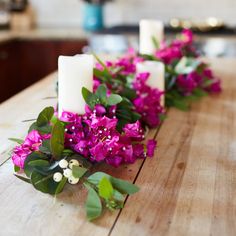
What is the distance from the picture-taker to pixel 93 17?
11.7ft

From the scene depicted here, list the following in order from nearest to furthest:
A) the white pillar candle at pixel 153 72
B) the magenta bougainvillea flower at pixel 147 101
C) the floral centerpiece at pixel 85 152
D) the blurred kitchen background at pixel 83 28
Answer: the floral centerpiece at pixel 85 152 → the magenta bougainvillea flower at pixel 147 101 → the white pillar candle at pixel 153 72 → the blurred kitchen background at pixel 83 28

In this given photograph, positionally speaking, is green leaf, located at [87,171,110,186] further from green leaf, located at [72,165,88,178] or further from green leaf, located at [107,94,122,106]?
green leaf, located at [107,94,122,106]

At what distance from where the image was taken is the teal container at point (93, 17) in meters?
3.55

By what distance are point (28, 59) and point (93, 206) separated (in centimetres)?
279

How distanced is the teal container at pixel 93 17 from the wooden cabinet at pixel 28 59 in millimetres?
320

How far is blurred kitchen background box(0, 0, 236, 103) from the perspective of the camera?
3.14 m

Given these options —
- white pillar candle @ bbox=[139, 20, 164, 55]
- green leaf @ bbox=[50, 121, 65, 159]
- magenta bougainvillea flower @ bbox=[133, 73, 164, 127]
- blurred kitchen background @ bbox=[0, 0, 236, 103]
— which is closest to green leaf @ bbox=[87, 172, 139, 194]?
green leaf @ bbox=[50, 121, 65, 159]

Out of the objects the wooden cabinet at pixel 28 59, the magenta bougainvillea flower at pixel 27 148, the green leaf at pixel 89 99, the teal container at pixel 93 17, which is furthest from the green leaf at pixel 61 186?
the teal container at pixel 93 17

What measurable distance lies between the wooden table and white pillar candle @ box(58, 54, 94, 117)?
0.62 feet

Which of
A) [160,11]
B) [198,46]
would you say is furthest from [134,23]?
[198,46]

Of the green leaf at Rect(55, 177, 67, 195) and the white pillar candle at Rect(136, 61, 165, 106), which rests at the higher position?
the white pillar candle at Rect(136, 61, 165, 106)

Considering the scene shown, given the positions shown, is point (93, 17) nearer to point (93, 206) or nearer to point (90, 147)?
point (90, 147)

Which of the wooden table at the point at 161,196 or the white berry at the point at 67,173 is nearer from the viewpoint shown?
the wooden table at the point at 161,196

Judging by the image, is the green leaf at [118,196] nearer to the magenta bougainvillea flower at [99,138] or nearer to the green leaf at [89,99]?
the magenta bougainvillea flower at [99,138]
